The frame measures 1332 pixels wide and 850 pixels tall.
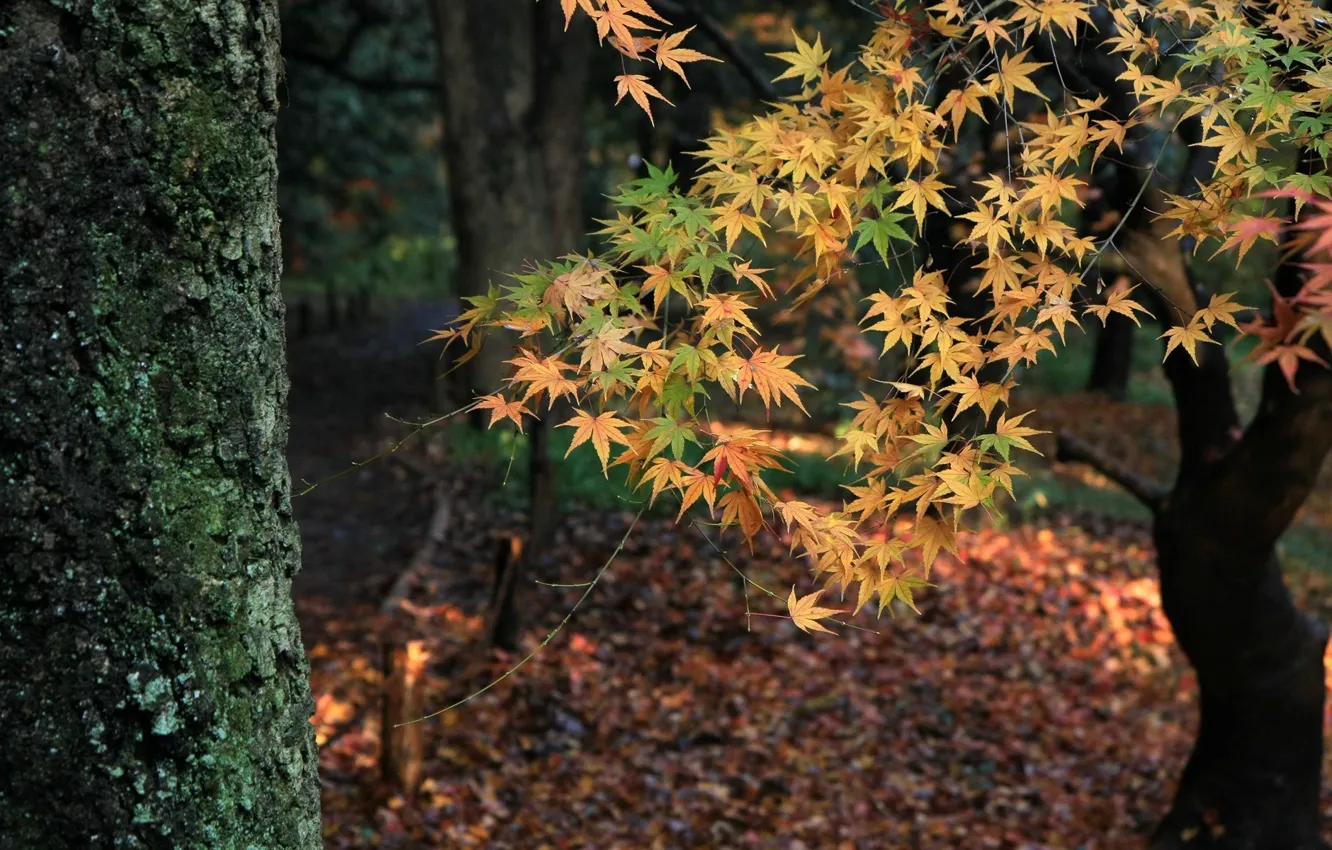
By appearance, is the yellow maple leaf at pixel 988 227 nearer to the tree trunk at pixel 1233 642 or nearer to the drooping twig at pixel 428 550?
the tree trunk at pixel 1233 642

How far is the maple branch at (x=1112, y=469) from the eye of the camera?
5.62 metres

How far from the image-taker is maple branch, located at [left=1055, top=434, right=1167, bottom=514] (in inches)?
221

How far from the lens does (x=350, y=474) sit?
10.4 metres

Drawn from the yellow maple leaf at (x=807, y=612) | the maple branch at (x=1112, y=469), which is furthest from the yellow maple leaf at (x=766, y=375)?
the maple branch at (x=1112, y=469)

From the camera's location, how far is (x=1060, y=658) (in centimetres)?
778

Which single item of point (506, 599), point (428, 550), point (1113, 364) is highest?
point (1113, 364)

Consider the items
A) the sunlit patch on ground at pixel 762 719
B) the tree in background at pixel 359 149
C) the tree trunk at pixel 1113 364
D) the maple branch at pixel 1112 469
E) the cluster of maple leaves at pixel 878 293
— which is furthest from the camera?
the tree trunk at pixel 1113 364

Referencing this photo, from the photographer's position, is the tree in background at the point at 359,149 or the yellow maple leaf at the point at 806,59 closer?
the yellow maple leaf at the point at 806,59

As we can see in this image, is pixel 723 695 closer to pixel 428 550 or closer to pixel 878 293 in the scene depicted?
pixel 428 550

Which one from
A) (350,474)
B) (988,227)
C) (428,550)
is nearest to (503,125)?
(350,474)

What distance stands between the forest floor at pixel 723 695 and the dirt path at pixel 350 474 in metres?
0.04

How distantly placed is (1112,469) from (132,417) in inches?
202

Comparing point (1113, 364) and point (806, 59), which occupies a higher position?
point (806, 59)

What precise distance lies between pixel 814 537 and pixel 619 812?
3592mm
